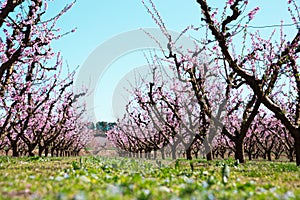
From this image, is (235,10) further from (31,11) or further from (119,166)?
(31,11)

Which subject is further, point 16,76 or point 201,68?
point 16,76

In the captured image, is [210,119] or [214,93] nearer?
[210,119]

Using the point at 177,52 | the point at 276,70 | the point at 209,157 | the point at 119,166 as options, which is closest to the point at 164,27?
the point at 177,52

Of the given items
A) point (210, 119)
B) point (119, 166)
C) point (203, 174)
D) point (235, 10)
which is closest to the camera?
point (203, 174)

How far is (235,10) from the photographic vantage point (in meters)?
11.6

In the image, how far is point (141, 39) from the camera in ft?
66.0

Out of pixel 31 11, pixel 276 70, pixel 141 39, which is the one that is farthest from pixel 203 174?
pixel 141 39

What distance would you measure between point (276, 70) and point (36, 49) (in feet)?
32.5

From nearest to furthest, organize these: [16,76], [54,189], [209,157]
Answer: [54,189] → [209,157] → [16,76]

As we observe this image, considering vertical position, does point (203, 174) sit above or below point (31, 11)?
below

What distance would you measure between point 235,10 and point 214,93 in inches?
463

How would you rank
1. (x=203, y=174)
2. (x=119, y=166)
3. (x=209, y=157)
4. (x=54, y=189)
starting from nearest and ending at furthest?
(x=54, y=189)
(x=203, y=174)
(x=119, y=166)
(x=209, y=157)

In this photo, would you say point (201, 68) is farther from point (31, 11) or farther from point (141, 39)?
point (31, 11)

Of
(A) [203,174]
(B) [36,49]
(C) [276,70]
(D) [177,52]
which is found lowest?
(A) [203,174]
